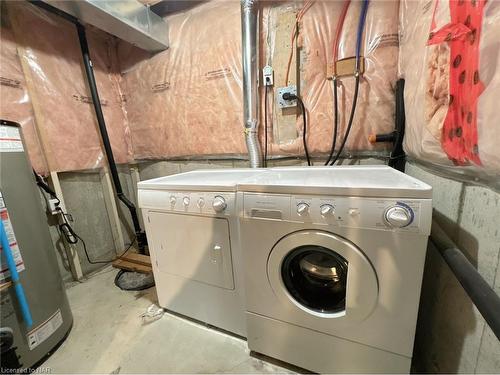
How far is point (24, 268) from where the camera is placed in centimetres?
99

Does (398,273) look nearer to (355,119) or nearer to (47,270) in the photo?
(355,119)

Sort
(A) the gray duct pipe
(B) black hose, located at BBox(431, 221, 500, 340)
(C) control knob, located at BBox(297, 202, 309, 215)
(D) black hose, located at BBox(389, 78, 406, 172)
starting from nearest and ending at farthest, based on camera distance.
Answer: (B) black hose, located at BBox(431, 221, 500, 340) < (C) control knob, located at BBox(297, 202, 309, 215) < (D) black hose, located at BBox(389, 78, 406, 172) < (A) the gray duct pipe

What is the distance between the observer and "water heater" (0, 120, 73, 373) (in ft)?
3.04

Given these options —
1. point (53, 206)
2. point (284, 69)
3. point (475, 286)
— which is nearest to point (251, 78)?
point (284, 69)

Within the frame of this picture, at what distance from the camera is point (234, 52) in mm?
1609

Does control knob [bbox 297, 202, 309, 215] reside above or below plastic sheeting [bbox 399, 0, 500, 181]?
below

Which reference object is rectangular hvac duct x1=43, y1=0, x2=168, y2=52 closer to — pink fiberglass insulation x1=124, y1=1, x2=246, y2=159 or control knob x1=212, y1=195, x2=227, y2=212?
pink fiberglass insulation x1=124, y1=1, x2=246, y2=159

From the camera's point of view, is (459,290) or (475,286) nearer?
(475,286)

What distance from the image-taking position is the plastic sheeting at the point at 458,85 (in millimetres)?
442

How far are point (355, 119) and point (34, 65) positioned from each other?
233cm

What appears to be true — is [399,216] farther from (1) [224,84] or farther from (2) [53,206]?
(2) [53,206]

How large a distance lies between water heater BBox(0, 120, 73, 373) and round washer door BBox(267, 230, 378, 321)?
117cm

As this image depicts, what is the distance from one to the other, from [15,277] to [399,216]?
157 cm

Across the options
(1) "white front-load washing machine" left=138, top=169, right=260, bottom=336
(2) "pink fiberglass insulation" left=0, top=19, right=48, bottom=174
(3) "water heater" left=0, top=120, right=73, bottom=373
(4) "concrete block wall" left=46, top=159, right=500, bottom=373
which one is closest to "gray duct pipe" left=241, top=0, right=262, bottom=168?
(1) "white front-load washing machine" left=138, top=169, right=260, bottom=336
